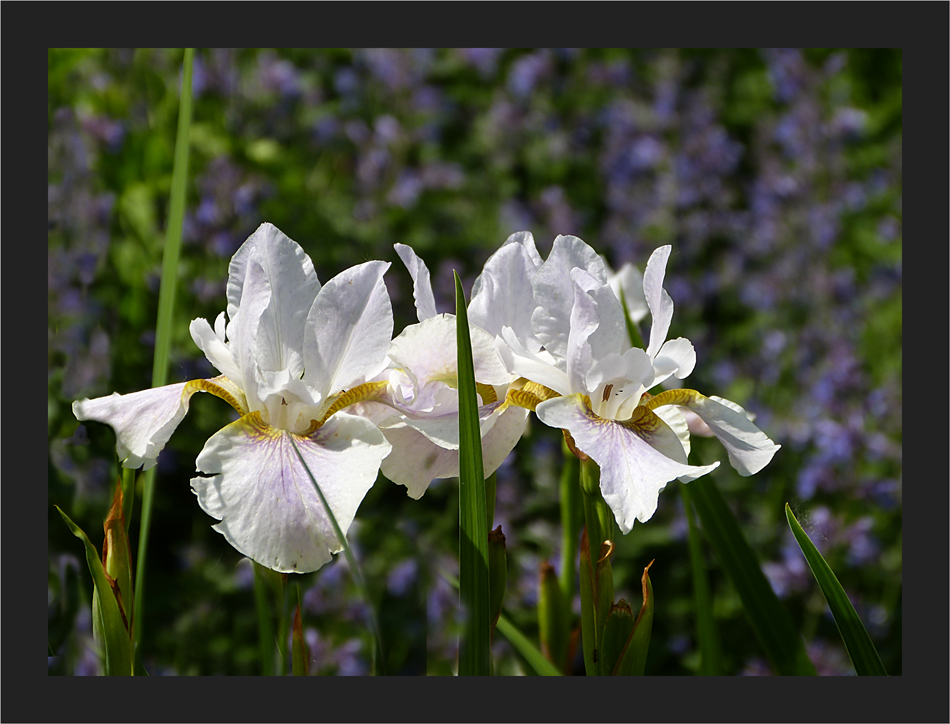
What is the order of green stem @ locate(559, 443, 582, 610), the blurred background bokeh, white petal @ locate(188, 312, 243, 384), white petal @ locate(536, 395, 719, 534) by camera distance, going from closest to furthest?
white petal @ locate(536, 395, 719, 534), white petal @ locate(188, 312, 243, 384), green stem @ locate(559, 443, 582, 610), the blurred background bokeh

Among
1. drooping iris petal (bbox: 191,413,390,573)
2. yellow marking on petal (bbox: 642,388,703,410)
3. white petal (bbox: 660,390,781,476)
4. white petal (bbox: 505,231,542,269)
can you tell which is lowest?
drooping iris petal (bbox: 191,413,390,573)

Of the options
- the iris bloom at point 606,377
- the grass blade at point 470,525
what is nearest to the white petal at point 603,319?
the iris bloom at point 606,377

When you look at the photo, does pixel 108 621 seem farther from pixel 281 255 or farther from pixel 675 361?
pixel 675 361

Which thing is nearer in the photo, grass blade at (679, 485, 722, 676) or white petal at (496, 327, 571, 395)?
white petal at (496, 327, 571, 395)

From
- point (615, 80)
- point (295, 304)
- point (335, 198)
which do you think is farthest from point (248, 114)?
point (295, 304)

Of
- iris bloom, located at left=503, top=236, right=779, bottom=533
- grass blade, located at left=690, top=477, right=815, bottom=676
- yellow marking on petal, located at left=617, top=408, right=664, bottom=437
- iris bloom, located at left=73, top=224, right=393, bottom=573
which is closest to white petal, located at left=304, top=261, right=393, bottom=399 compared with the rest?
iris bloom, located at left=73, top=224, right=393, bottom=573

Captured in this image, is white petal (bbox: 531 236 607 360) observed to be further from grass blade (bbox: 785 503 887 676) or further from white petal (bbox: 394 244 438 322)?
grass blade (bbox: 785 503 887 676)
